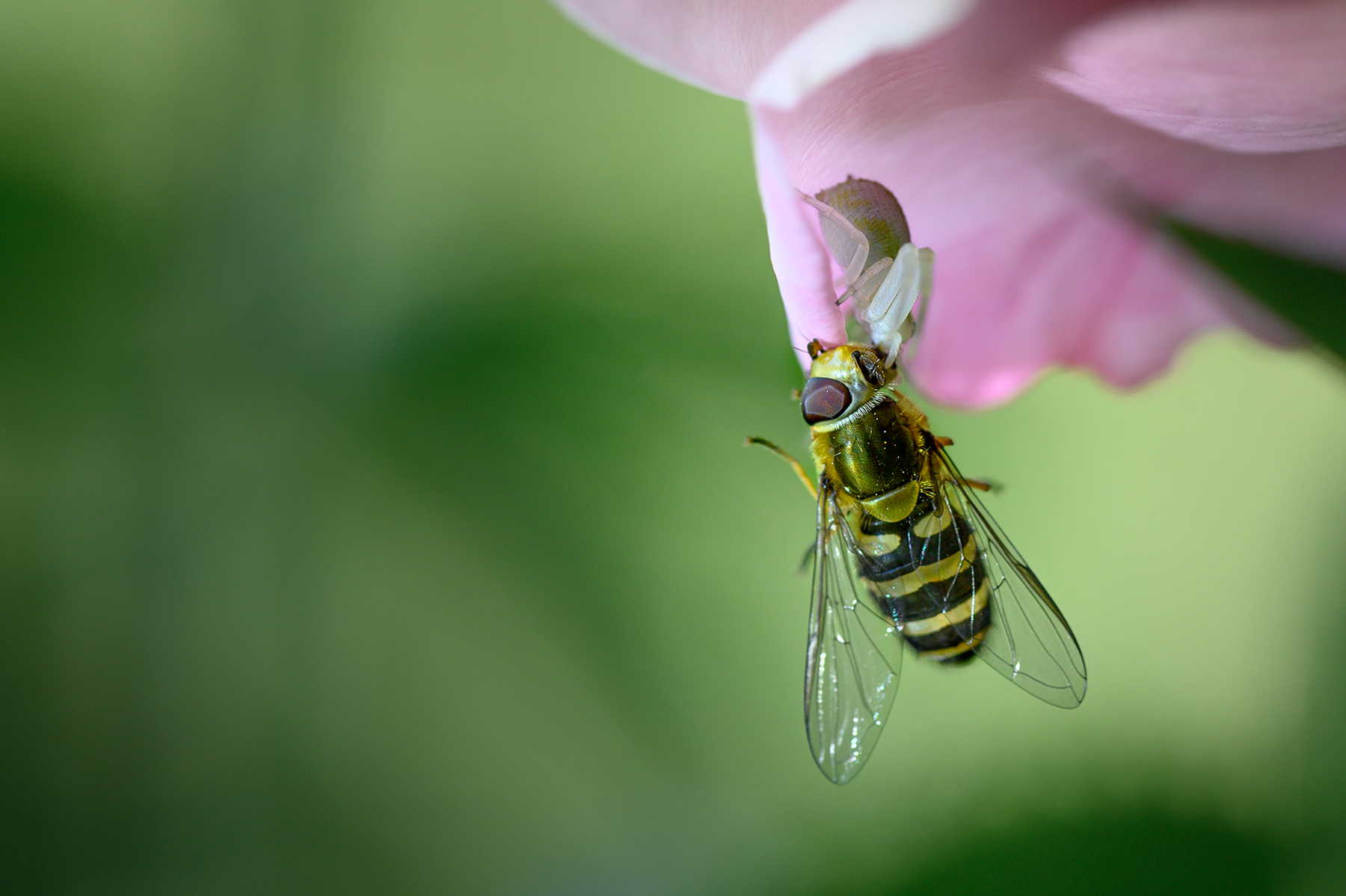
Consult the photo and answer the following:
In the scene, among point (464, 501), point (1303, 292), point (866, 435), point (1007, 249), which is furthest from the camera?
point (464, 501)

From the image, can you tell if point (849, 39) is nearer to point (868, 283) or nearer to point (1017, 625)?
Result: point (868, 283)

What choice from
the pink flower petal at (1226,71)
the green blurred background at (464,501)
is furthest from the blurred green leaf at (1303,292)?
the green blurred background at (464,501)

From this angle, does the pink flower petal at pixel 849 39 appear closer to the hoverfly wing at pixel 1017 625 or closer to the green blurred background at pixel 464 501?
the hoverfly wing at pixel 1017 625

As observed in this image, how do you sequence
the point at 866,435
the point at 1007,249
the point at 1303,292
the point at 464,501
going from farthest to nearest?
the point at 464,501 → the point at 866,435 → the point at 1007,249 → the point at 1303,292

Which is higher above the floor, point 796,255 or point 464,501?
point 796,255

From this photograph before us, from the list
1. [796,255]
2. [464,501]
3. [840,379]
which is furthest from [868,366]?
[464,501]

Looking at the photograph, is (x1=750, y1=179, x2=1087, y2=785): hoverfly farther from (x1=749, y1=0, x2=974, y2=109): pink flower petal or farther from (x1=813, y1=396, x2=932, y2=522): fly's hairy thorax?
(x1=749, y1=0, x2=974, y2=109): pink flower petal

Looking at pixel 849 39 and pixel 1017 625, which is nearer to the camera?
pixel 849 39
